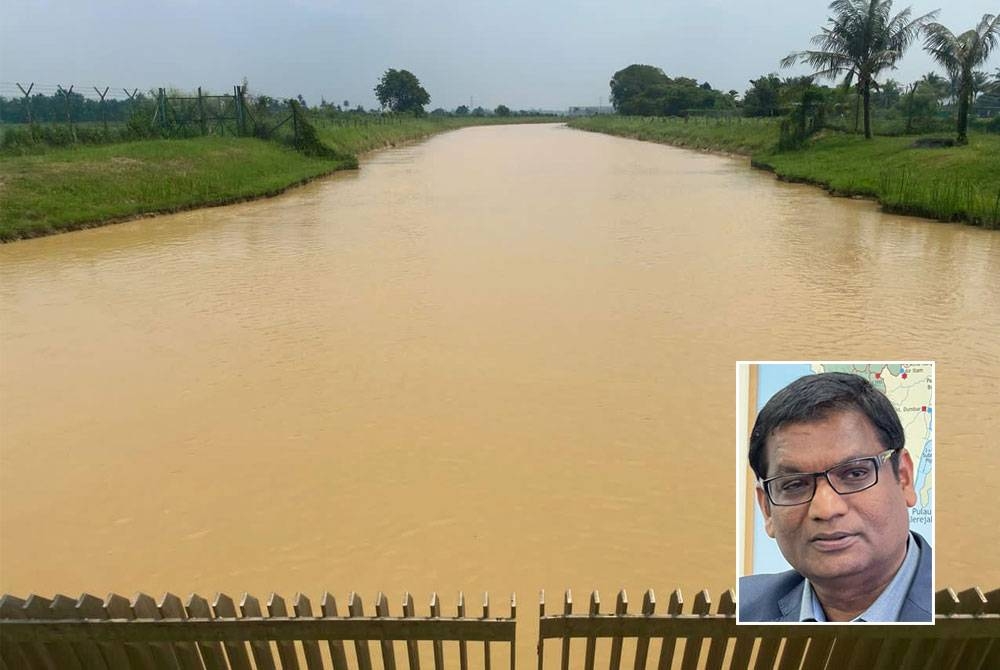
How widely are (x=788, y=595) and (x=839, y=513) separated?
267 millimetres

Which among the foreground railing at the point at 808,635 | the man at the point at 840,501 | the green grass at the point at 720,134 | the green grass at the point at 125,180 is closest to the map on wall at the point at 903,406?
the man at the point at 840,501

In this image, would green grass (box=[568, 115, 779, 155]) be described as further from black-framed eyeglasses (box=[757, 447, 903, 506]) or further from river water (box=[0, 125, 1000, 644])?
black-framed eyeglasses (box=[757, 447, 903, 506])

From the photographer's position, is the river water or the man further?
the river water

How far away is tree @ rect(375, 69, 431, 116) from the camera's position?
7969 centimetres

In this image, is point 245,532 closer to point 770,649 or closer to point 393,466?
point 393,466

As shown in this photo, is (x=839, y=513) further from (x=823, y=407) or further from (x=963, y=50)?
(x=963, y=50)

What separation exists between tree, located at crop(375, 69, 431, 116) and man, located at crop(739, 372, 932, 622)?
81121mm

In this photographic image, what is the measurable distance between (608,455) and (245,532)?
2.26 m

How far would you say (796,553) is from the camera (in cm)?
164

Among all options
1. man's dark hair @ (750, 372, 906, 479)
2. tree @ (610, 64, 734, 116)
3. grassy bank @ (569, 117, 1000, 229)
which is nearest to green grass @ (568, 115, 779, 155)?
grassy bank @ (569, 117, 1000, 229)

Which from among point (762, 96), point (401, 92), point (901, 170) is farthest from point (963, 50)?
point (401, 92)

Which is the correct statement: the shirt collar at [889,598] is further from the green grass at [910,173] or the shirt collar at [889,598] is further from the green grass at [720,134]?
the green grass at [720,134]

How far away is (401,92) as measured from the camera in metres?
80.1

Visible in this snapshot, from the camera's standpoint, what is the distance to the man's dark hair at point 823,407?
1.66 m
